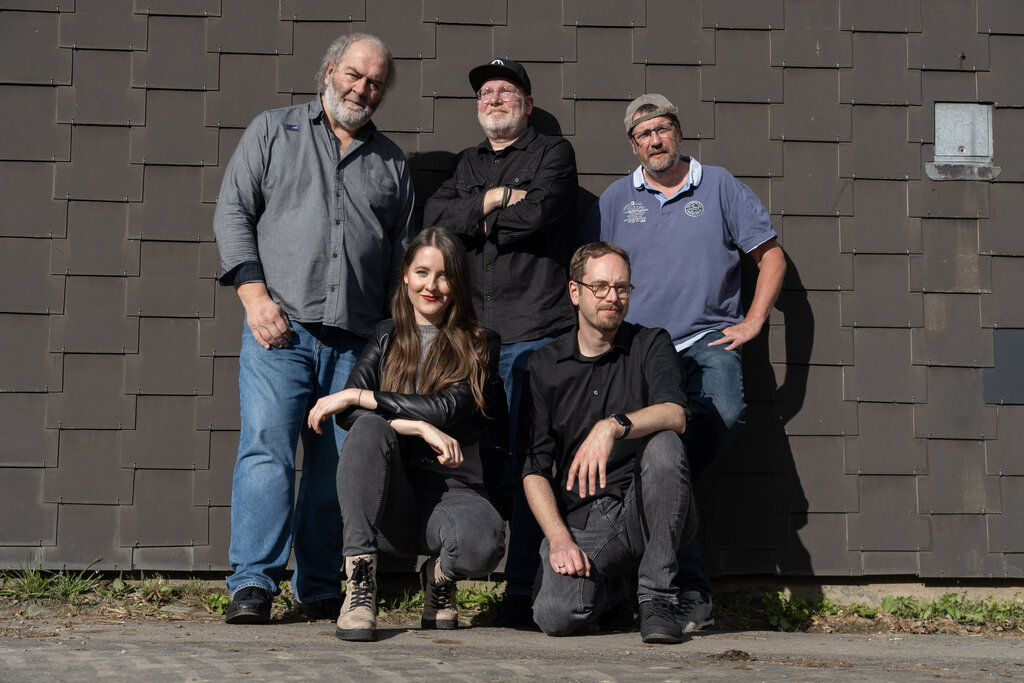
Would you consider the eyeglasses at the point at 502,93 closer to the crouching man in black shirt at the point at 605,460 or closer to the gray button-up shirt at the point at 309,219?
the gray button-up shirt at the point at 309,219

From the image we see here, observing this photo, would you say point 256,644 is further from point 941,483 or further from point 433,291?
point 941,483

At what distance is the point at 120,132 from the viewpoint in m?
4.00

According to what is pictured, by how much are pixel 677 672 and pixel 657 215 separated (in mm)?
1859

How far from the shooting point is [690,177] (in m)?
3.78

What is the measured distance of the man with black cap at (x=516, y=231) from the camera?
3525 mm

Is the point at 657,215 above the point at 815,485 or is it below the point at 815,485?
above

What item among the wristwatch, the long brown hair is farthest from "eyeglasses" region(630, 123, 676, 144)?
the wristwatch

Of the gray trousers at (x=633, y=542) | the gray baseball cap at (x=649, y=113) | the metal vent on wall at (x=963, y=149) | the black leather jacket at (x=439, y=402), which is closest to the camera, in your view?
the gray trousers at (x=633, y=542)

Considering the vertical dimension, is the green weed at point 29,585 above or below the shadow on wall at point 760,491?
below

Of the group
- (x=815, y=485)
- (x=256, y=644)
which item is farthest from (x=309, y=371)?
(x=815, y=485)

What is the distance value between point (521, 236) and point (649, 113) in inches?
28.3

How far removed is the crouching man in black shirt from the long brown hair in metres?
0.23

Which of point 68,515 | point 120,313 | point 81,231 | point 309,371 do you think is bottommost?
Result: point 68,515

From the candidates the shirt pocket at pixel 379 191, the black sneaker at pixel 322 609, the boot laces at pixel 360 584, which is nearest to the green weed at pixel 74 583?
the black sneaker at pixel 322 609
